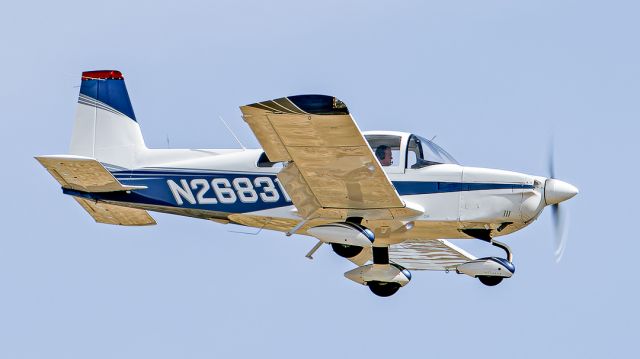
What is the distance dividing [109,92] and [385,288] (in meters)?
5.33

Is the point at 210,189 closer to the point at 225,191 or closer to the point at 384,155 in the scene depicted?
the point at 225,191

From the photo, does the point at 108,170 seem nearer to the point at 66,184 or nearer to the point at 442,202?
the point at 66,184

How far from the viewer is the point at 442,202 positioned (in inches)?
674

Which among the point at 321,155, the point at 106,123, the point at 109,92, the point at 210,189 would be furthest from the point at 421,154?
the point at 109,92

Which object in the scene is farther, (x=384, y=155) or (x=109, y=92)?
(x=109, y=92)

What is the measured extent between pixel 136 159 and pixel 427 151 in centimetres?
458

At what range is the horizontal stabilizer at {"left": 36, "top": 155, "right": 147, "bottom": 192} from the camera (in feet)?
58.1

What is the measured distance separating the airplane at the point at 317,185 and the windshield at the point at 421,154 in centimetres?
1

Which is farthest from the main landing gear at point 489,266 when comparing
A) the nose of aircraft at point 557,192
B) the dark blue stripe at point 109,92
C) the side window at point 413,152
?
the dark blue stripe at point 109,92

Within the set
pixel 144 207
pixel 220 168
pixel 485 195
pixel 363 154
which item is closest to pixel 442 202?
pixel 485 195

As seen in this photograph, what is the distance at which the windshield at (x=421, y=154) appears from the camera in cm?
1717

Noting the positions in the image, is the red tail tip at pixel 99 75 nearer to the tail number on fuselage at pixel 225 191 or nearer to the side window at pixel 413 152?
the tail number on fuselage at pixel 225 191

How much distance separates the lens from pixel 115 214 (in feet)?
61.6

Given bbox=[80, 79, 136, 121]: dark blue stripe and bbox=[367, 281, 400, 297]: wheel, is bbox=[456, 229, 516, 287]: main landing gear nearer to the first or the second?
bbox=[367, 281, 400, 297]: wheel
